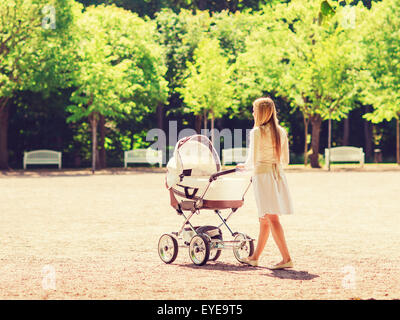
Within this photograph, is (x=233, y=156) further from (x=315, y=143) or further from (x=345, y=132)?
(x=345, y=132)

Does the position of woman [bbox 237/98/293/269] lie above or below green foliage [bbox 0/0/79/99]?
below

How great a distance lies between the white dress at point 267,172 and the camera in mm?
7953

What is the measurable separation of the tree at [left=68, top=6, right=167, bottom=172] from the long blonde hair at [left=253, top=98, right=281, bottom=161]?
975 inches

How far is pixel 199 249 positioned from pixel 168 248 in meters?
0.46

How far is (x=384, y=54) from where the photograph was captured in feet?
117

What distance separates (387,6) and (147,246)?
95.8ft

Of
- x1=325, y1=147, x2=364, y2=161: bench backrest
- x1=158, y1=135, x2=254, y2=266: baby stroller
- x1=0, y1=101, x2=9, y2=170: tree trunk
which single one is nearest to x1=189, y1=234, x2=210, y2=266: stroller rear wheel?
x1=158, y1=135, x2=254, y2=266: baby stroller

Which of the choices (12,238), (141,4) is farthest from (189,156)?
(141,4)

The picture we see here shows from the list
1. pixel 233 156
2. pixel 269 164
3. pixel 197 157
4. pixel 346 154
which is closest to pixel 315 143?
pixel 346 154

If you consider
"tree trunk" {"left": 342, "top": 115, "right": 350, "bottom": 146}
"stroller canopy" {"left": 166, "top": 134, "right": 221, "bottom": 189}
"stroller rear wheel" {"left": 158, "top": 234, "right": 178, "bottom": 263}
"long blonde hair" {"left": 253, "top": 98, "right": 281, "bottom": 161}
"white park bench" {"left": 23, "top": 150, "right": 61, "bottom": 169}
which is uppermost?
"tree trunk" {"left": 342, "top": 115, "right": 350, "bottom": 146}

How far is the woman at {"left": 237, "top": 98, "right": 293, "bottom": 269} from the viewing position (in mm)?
7949

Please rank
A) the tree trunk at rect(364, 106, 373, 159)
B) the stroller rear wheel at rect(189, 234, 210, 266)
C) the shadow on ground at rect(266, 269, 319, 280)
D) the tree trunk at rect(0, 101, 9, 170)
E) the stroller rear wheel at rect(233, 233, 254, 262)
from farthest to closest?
the tree trunk at rect(364, 106, 373, 159) → the tree trunk at rect(0, 101, 9, 170) → the stroller rear wheel at rect(233, 233, 254, 262) → the stroller rear wheel at rect(189, 234, 210, 266) → the shadow on ground at rect(266, 269, 319, 280)

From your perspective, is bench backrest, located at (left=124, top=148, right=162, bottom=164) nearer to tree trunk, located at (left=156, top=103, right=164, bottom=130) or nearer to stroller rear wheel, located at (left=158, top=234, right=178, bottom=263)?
tree trunk, located at (left=156, top=103, right=164, bottom=130)

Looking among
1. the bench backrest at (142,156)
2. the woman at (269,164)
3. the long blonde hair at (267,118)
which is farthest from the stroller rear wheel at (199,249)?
the bench backrest at (142,156)
